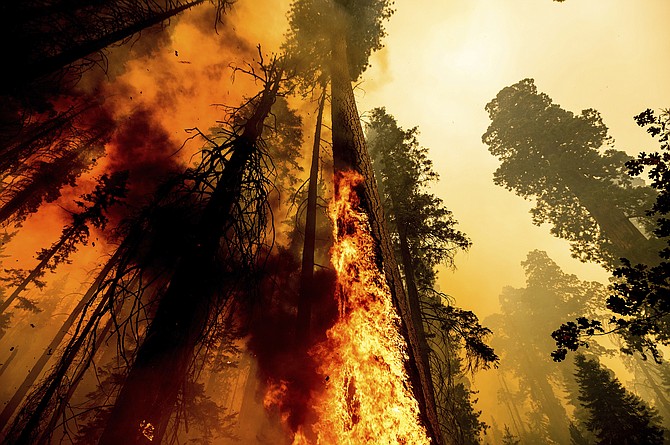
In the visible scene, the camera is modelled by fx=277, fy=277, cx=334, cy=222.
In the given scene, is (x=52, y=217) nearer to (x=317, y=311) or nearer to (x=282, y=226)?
(x=282, y=226)

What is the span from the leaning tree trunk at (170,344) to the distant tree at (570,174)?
1785cm

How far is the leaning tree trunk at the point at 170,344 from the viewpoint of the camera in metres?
2.36

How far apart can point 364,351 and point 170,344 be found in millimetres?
1884

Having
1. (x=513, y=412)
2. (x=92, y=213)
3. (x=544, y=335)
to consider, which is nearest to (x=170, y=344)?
(x=92, y=213)

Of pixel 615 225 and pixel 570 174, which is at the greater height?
pixel 570 174

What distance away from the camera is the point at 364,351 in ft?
9.18

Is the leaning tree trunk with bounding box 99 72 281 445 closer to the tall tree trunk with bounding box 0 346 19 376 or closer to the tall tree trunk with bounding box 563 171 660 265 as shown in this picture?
the tall tree trunk with bounding box 563 171 660 265

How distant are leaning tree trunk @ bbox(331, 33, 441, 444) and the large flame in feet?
0.29

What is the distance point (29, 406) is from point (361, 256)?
4499 mm

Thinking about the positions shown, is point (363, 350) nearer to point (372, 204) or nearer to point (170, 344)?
point (372, 204)

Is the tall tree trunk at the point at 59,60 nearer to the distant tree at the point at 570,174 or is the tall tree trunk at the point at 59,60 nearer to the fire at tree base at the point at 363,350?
the fire at tree base at the point at 363,350

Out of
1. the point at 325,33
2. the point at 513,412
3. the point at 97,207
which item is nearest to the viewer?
the point at 325,33

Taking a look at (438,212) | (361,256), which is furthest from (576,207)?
(361,256)

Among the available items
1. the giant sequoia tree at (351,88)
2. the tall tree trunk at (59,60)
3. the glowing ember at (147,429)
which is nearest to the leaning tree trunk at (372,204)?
the giant sequoia tree at (351,88)
